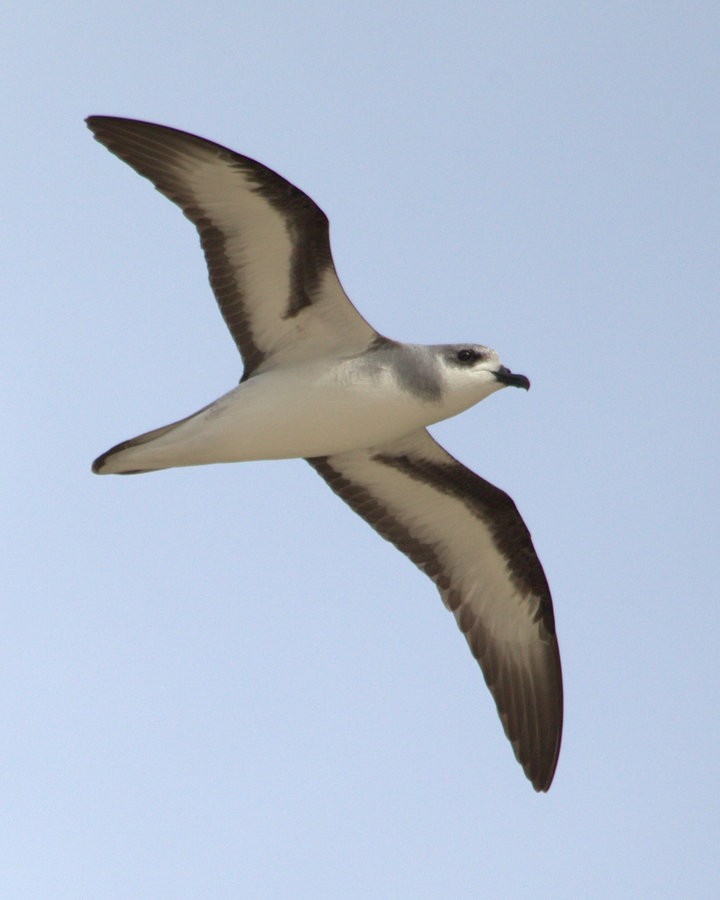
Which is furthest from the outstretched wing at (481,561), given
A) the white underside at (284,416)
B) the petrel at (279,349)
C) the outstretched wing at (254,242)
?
the outstretched wing at (254,242)

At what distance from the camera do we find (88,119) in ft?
46.3

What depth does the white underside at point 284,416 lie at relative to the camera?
1449 centimetres

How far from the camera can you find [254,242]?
1462cm

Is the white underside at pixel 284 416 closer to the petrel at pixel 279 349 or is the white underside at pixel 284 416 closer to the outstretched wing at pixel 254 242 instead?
the petrel at pixel 279 349

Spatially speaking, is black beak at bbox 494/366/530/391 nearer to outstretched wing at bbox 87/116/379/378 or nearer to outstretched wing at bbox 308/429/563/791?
outstretched wing at bbox 87/116/379/378

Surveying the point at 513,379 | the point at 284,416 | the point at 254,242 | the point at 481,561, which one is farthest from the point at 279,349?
the point at 481,561

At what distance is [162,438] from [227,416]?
1.97 ft

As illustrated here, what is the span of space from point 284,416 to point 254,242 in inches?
61.6

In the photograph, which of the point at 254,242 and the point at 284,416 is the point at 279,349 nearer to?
the point at 284,416

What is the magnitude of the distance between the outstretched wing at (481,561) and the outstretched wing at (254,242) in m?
1.68

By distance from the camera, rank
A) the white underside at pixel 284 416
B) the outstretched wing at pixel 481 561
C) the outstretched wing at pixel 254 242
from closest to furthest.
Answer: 1. the outstretched wing at pixel 254 242
2. the white underside at pixel 284 416
3. the outstretched wing at pixel 481 561

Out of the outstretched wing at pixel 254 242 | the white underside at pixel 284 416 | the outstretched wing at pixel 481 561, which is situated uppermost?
the outstretched wing at pixel 254 242

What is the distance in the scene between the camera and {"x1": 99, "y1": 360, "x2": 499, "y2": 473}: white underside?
14.5m

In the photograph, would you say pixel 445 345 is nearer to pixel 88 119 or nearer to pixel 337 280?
pixel 337 280
